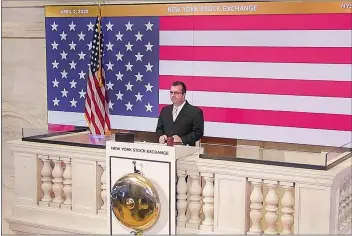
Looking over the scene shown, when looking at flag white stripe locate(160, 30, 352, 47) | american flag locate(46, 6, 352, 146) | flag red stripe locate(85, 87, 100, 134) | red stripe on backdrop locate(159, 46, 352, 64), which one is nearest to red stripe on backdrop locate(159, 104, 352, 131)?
american flag locate(46, 6, 352, 146)

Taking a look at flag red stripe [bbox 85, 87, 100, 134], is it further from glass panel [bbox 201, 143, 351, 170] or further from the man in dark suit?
glass panel [bbox 201, 143, 351, 170]

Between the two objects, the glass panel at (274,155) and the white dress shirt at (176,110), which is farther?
the white dress shirt at (176,110)

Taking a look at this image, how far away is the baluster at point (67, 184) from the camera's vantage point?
4973mm

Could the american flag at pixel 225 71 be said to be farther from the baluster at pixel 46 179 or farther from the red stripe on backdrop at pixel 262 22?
the baluster at pixel 46 179

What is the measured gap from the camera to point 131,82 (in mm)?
7320

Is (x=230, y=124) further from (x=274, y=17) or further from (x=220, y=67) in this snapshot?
(x=274, y=17)

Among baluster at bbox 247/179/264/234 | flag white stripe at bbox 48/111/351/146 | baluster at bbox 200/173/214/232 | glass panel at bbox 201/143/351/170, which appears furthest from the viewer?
flag white stripe at bbox 48/111/351/146

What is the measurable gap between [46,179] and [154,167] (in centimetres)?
113

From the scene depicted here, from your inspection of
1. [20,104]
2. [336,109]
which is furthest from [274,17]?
[20,104]

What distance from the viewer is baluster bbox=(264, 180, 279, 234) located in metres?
4.12

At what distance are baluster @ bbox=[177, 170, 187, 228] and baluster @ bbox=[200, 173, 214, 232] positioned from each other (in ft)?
0.46

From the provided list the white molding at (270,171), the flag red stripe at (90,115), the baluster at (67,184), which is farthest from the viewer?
the flag red stripe at (90,115)

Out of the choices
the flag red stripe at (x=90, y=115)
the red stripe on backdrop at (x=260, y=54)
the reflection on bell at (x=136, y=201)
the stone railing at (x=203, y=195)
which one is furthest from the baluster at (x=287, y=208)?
the flag red stripe at (x=90, y=115)

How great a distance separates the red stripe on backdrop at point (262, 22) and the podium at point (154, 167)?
235 centimetres
